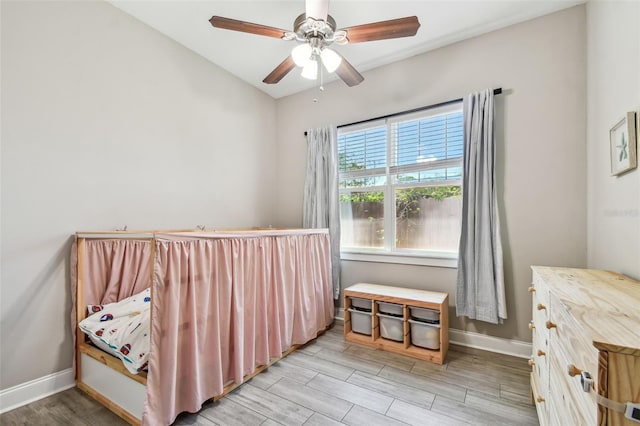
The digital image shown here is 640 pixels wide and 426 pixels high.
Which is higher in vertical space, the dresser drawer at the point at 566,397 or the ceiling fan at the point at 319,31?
the ceiling fan at the point at 319,31

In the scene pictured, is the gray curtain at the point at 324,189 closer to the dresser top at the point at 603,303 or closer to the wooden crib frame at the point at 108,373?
the wooden crib frame at the point at 108,373

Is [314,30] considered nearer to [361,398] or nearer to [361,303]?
[361,303]

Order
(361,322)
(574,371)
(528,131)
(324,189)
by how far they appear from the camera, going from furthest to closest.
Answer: (324,189) < (361,322) < (528,131) < (574,371)

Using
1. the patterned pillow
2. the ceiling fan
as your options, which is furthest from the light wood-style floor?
the ceiling fan

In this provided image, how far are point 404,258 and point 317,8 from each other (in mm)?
2149

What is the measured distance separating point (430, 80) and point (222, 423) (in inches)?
122

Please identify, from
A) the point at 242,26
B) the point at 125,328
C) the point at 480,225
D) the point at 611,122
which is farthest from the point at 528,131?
the point at 125,328

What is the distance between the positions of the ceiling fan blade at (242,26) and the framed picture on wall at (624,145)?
1.89 metres

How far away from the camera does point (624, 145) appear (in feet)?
4.48

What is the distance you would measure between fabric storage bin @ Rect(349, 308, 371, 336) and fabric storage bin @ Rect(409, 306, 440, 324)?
0.40m

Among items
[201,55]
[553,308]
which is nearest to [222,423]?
[553,308]

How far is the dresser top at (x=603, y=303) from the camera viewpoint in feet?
1.97

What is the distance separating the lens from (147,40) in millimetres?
2287

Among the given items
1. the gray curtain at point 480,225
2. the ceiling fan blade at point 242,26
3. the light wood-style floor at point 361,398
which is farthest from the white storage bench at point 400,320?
the ceiling fan blade at point 242,26
